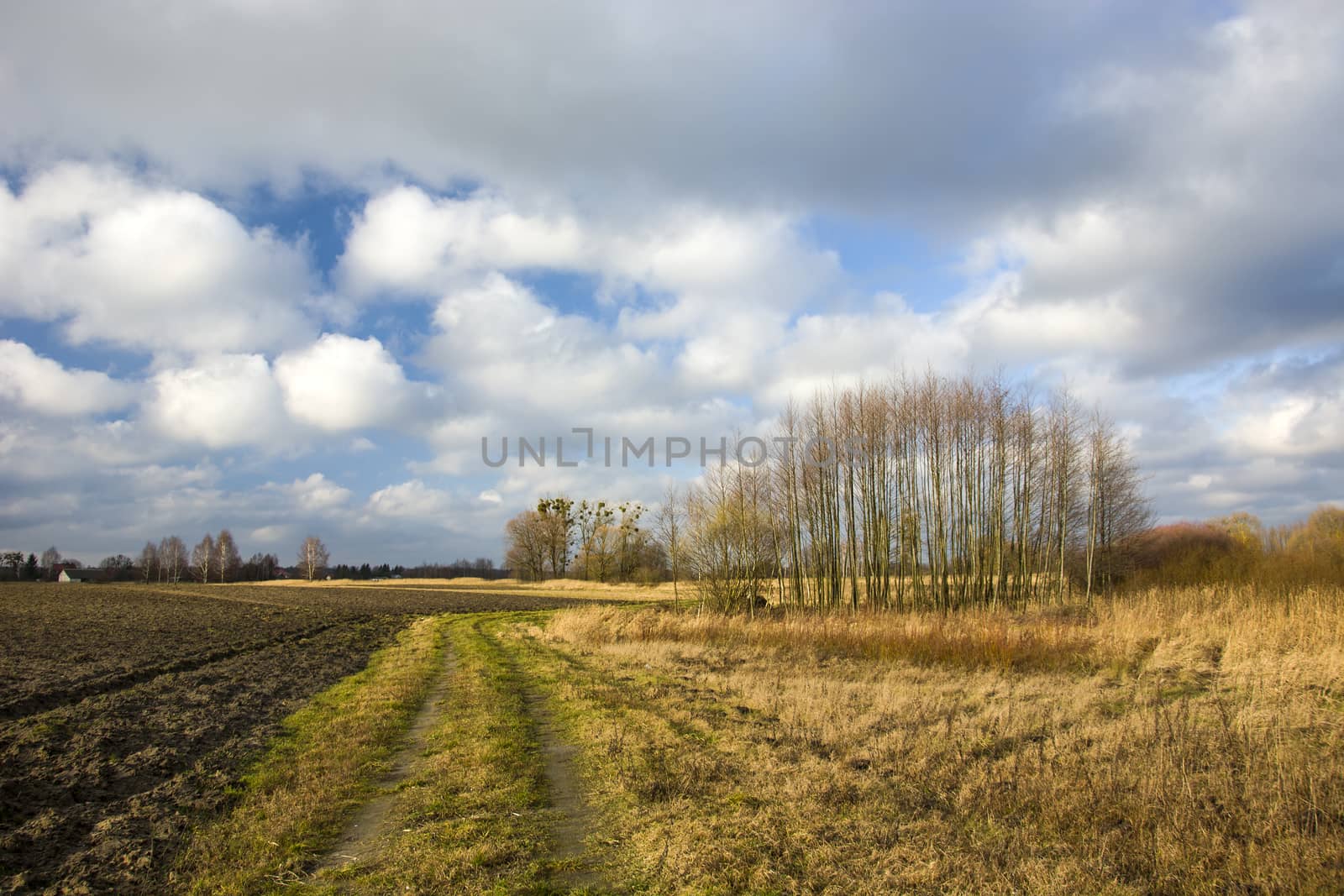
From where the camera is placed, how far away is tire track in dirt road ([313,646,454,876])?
17.5ft

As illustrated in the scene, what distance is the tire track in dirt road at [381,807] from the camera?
5.32 m

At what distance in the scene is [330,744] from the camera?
882cm

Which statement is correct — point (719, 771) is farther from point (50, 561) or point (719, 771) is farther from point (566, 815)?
point (50, 561)

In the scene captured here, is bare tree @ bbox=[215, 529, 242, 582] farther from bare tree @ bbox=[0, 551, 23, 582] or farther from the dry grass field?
the dry grass field

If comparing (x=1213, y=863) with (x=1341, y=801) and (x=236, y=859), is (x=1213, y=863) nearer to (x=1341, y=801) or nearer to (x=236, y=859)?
(x=1341, y=801)

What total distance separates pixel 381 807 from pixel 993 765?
5947mm

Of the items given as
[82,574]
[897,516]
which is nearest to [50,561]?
[82,574]

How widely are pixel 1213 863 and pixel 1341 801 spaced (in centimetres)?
205

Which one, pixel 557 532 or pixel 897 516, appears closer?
pixel 897 516

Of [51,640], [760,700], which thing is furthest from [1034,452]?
[51,640]

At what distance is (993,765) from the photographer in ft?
23.5

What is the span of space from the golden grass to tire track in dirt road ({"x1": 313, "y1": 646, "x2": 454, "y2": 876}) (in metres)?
1.87

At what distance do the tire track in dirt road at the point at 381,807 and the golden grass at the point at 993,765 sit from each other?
187 cm

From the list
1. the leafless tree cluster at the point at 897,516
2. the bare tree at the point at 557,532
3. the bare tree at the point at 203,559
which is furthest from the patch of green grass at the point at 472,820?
the bare tree at the point at 203,559
